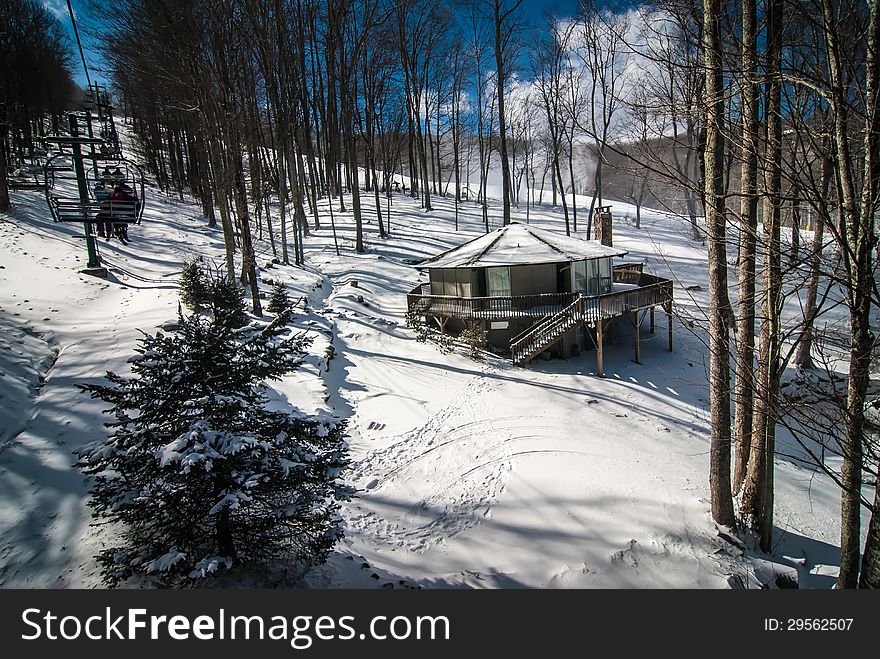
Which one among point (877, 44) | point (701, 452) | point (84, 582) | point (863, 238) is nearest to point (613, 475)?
point (701, 452)

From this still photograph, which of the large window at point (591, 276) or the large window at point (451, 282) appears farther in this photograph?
the large window at point (451, 282)

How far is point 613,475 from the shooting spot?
7.96m

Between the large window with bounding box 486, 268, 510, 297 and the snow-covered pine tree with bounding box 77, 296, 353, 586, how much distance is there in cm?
1299

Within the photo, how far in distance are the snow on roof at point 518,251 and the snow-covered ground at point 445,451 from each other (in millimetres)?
3397

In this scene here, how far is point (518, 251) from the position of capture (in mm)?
16453

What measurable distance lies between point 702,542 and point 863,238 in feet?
16.0

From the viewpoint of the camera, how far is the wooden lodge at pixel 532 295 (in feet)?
46.6

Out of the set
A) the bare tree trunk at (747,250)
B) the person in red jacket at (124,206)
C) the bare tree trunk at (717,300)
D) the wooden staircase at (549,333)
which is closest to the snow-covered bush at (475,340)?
the wooden staircase at (549,333)

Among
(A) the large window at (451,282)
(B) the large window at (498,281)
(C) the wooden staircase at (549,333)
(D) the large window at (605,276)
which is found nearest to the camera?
(C) the wooden staircase at (549,333)

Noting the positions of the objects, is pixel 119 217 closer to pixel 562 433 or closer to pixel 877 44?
pixel 562 433

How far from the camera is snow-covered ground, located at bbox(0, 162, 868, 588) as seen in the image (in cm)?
546

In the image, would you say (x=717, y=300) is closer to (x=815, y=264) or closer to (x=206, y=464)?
(x=815, y=264)

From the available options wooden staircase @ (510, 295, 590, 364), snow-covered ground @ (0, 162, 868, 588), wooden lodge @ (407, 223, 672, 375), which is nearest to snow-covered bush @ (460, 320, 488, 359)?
snow-covered ground @ (0, 162, 868, 588)

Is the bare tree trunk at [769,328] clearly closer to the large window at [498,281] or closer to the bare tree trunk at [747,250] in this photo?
the bare tree trunk at [747,250]
